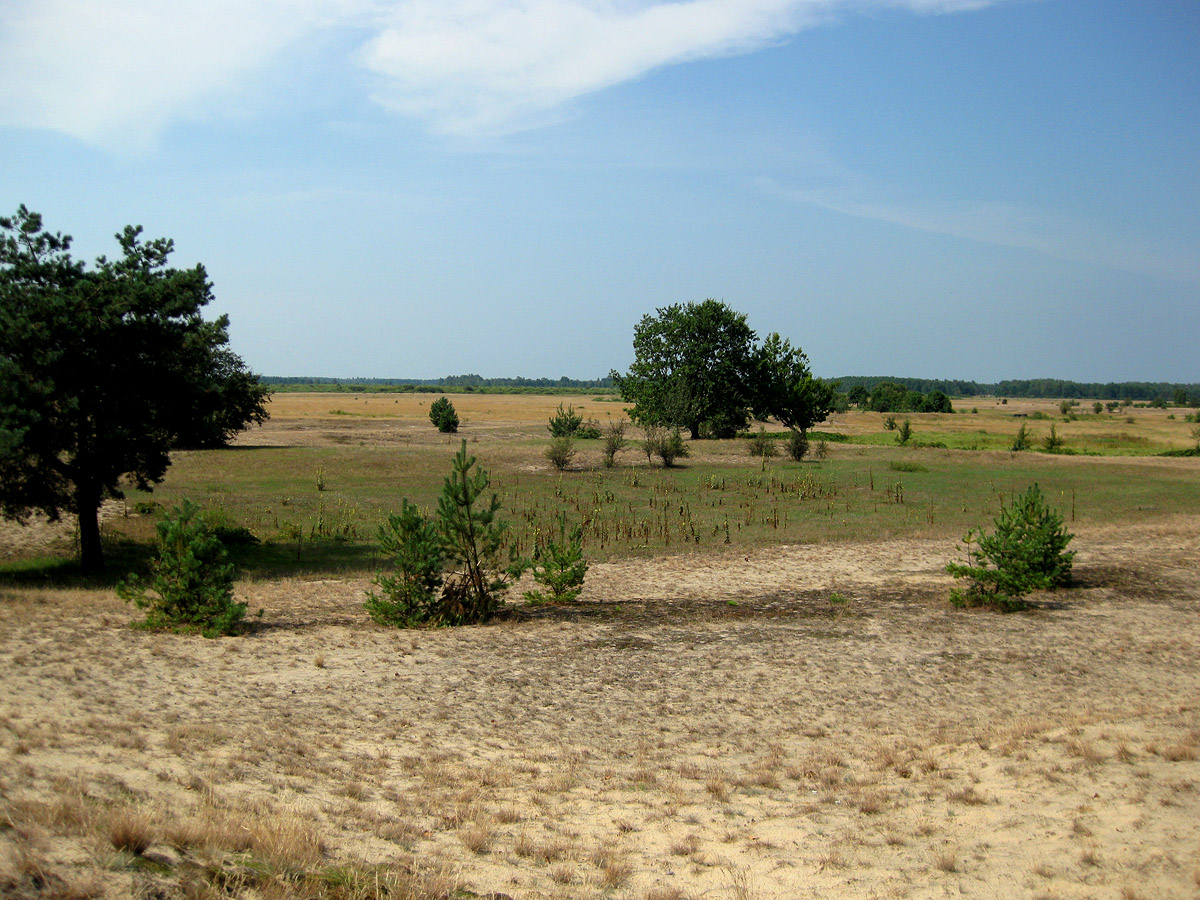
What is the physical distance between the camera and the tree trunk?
16.6 metres

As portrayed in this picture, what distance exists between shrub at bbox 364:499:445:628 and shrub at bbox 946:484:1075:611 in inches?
320

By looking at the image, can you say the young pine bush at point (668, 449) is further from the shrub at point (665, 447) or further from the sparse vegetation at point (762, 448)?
the sparse vegetation at point (762, 448)

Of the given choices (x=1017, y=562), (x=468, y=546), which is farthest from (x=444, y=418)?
(x=1017, y=562)

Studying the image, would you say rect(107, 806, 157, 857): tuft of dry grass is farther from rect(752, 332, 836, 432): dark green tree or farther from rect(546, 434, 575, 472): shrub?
rect(752, 332, 836, 432): dark green tree

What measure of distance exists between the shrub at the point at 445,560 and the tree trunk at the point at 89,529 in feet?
23.9

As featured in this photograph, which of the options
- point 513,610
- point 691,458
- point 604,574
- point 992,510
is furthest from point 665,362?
point 513,610

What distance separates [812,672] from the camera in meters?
10.4

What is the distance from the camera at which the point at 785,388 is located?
191 ft

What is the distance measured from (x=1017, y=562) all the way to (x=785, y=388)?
4491 cm

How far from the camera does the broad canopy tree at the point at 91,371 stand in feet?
50.4

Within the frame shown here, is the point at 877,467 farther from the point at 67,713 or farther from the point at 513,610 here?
the point at 67,713

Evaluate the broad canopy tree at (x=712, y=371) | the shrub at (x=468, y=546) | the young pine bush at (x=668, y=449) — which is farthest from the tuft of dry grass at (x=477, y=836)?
the broad canopy tree at (x=712, y=371)

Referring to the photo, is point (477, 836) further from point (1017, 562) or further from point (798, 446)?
point (798, 446)

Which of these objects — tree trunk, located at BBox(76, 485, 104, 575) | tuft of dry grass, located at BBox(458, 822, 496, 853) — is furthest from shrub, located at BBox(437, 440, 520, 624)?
tree trunk, located at BBox(76, 485, 104, 575)
